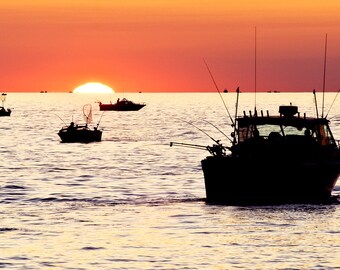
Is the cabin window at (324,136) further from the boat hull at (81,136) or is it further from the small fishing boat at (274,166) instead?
the boat hull at (81,136)

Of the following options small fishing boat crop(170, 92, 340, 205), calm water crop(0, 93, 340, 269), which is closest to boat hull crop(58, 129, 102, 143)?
calm water crop(0, 93, 340, 269)

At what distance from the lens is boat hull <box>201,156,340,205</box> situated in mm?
39219

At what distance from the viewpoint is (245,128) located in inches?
1641

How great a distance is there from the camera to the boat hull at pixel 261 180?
39219 mm

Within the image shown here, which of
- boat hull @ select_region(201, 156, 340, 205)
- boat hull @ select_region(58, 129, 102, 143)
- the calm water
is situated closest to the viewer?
the calm water

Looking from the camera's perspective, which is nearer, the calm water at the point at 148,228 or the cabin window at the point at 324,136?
the calm water at the point at 148,228

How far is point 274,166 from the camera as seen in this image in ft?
129

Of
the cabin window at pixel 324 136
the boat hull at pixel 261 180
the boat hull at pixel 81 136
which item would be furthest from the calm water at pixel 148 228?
the boat hull at pixel 81 136

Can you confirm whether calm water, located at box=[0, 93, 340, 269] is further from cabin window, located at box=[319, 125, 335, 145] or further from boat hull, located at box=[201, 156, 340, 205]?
cabin window, located at box=[319, 125, 335, 145]

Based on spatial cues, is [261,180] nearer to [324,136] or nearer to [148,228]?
[324,136]

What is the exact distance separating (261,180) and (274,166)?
0.71m

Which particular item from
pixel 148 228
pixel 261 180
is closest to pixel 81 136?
pixel 261 180

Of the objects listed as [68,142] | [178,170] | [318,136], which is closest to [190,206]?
[318,136]

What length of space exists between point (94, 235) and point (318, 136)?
11713 mm
